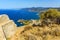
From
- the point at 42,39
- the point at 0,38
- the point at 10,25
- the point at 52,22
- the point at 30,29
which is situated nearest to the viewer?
the point at 0,38

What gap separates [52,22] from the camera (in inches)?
575

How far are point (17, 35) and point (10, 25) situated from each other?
2.59 ft

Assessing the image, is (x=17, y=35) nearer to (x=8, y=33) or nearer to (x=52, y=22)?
(x=8, y=33)

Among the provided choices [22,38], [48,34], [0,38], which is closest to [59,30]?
[48,34]

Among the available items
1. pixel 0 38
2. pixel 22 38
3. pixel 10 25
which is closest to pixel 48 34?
pixel 22 38

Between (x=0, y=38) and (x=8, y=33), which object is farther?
(x=8, y=33)

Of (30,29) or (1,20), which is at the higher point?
(1,20)

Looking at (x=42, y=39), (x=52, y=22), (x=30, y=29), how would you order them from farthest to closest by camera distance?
(x=52, y=22)
(x=30, y=29)
(x=42, y=39)

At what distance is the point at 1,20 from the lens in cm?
1190

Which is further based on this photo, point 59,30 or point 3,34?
point 59,30

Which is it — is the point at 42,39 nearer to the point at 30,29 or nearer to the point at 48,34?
the point at 48,34

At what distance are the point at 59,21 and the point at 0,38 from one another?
20.4 feet

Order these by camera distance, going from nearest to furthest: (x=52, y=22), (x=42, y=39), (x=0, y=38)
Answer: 1. (x=0, y=38)
2. (x=42, y=39)
3. (x=52, y=22)

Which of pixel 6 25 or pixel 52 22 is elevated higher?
pixel 6 25
